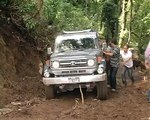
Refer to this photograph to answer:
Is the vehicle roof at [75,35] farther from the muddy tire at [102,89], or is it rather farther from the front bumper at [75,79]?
the muddy tire at [102,89]

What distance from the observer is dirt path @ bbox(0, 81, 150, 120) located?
1020 cm

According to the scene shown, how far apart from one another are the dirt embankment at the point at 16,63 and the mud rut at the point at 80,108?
1066 millimetres

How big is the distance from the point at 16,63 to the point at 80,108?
230 inches

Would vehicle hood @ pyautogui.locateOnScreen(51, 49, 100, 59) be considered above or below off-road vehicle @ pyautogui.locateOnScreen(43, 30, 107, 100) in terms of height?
above

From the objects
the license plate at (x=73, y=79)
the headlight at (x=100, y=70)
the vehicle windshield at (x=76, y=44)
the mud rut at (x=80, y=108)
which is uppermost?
the vehicle windshield at (x=76, y=44)

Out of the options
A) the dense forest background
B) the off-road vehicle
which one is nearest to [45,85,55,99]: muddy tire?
the off-road vehicle

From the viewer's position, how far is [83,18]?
33.2m

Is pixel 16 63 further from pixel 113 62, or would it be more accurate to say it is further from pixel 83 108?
pixel 83 108

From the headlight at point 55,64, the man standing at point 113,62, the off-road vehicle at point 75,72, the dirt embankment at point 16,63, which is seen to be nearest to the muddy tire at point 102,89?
the off-road vehicle at point 75,72

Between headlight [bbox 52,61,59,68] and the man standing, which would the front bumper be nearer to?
headlight [bbox 52,61,59,68]

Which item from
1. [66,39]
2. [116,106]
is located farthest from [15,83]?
[116,106]

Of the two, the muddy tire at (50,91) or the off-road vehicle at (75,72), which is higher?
the off-road vehicle at (75,72)

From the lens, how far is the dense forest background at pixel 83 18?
704 inches

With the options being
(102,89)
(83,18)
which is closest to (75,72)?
(102,89)
